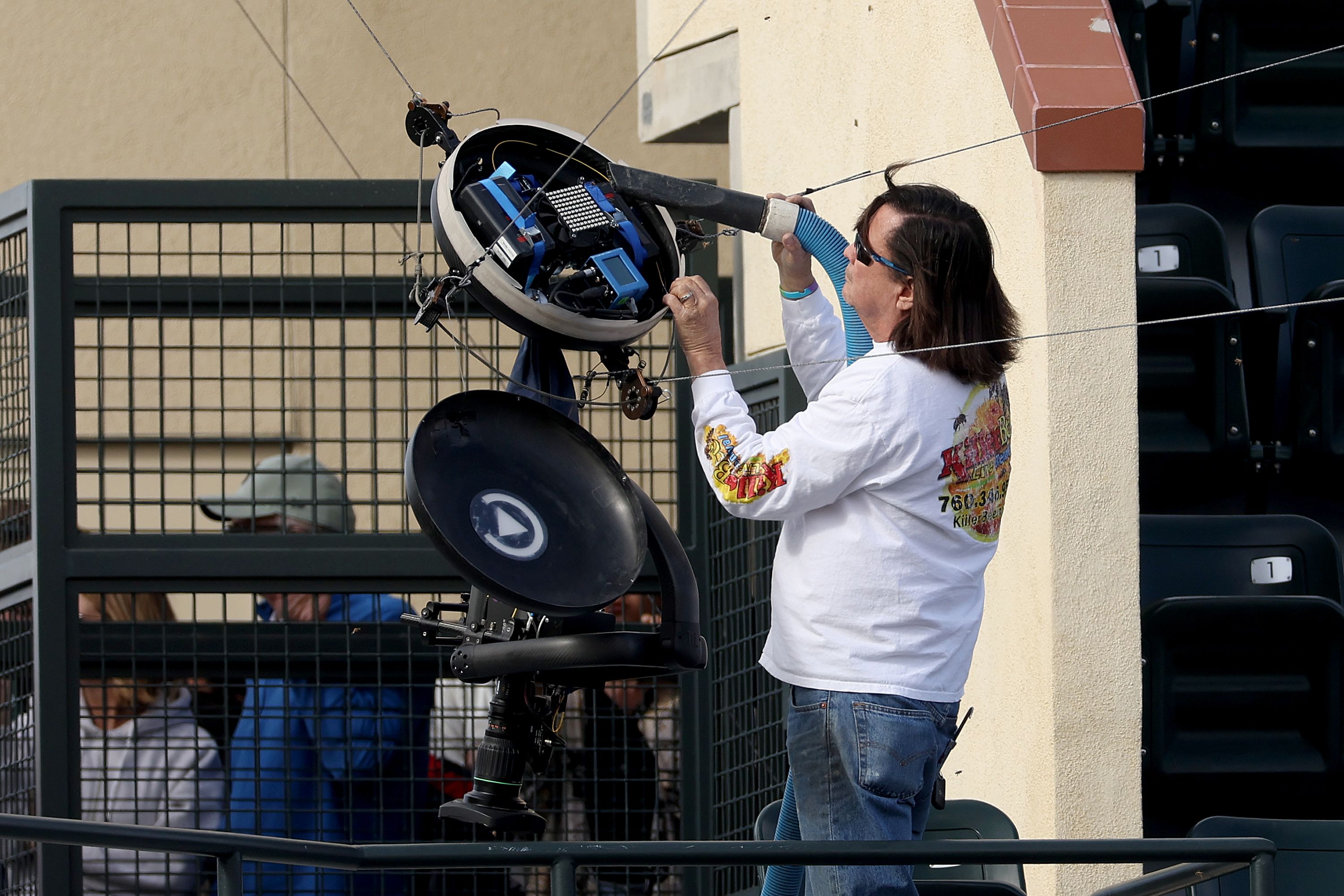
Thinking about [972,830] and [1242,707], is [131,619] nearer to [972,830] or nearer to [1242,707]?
[972,830]

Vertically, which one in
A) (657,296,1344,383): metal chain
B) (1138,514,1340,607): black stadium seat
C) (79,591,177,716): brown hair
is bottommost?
(79,591,177,716): brown hair

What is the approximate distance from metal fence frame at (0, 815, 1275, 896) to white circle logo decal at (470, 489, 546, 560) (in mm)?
453

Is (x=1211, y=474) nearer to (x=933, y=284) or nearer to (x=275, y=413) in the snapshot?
(x=933, y=284)

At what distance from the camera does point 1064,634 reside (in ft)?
9.78

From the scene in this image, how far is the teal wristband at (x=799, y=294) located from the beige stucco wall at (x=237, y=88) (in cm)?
437

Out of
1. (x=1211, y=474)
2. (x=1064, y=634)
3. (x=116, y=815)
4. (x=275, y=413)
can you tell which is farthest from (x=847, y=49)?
(x=275, y=413)

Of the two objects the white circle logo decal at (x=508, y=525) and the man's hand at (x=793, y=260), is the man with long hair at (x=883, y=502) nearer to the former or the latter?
the man's hand at (x=793, y=260)

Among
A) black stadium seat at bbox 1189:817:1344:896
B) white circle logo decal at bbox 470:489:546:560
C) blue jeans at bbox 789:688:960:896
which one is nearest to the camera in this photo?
blue jeans at bbox 789:688:960:896

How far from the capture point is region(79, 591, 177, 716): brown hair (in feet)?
11.9

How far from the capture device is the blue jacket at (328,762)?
11.6 ft

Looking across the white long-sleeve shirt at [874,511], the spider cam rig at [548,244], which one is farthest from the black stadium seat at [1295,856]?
the spider cam rig at [548,244]

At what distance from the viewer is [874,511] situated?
7.33 ft

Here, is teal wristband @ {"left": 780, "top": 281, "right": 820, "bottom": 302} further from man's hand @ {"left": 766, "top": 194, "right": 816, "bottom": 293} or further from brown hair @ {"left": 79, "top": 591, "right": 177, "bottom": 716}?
brown hair @ {"left": 79, "top": 591, "right": 177, "bottom": 716}

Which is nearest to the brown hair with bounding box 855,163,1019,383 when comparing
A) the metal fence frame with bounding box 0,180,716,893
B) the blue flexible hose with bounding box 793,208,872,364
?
the blue flexible hose with bounding box 793,208,872,364
